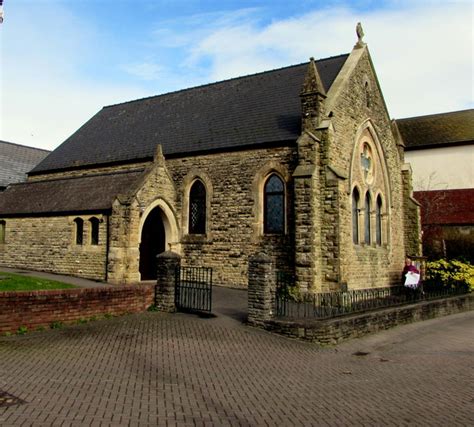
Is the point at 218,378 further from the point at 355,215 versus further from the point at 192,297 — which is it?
the point at 355,215

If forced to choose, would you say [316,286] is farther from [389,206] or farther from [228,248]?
[389,206]

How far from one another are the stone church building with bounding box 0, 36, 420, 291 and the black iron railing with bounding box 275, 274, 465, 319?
59 cm

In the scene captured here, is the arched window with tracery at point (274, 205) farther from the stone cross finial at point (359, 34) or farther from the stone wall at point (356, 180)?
the stone cross finial at point (359, 34)

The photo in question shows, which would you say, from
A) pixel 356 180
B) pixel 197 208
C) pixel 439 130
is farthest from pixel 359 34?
pixel 439 130

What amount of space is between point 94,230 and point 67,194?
3402mm

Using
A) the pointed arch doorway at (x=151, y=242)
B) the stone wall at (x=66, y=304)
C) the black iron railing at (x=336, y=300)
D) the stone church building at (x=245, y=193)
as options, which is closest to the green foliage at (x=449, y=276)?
the stone church building at (x=245, y=193)

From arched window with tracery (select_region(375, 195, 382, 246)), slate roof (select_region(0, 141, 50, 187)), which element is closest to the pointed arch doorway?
arched window with tracery (select_region(375, 195, 382, 246))

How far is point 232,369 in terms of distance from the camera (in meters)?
8.84

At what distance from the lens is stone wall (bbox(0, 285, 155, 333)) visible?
10.6m

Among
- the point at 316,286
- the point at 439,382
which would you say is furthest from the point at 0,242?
the point at 439,382

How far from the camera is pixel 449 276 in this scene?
77.3 feet

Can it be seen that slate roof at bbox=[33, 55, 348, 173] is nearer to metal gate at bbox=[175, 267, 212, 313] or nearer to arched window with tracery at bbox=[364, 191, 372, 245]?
arched window with tracery at bbox=[364, 191, 372, 245]

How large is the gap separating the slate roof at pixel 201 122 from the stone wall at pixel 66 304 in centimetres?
880

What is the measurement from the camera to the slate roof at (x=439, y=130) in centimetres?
4002
